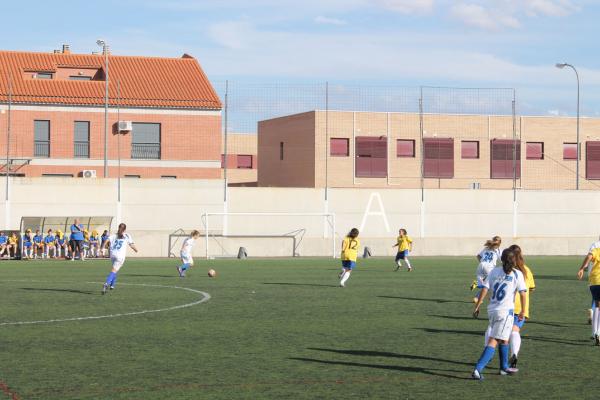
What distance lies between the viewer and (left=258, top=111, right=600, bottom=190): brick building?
65.9m

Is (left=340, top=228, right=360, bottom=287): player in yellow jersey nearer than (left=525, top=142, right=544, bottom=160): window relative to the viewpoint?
Yes

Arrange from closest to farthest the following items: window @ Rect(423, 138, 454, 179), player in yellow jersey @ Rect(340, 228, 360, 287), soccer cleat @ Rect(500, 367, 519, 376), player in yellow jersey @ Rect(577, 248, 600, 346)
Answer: soccer cleat @ Rect(500, 367, 519, 376), player in yellow jersey @ Rect(577, 248, 600, 346), player in yellow jersey @ Rect(340, 228, 360, 287), window @ Rect(423, 138, 454, 179)

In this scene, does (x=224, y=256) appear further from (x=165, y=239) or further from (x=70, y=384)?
(x=70, y=384)

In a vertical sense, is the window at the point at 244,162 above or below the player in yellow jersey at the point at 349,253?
above

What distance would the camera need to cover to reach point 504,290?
41.5 feet

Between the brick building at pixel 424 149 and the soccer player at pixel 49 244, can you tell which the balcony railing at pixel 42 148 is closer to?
the soccer player at pixel 49 244

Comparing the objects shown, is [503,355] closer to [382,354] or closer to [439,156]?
[382,354]

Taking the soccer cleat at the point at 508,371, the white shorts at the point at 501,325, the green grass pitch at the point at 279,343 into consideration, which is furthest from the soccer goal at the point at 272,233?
the white shorts at the point at 501,325

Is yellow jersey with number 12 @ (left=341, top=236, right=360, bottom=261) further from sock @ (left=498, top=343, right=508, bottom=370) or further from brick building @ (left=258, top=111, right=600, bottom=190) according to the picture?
brick building @ (left=258, top=111, right=600, bottom=190)

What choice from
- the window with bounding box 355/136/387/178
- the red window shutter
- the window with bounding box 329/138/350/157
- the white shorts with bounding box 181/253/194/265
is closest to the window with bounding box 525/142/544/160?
the red window shutter

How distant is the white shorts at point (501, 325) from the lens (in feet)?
40.7

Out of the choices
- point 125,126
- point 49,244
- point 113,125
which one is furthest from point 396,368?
point 113,125

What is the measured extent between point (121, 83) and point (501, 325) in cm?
4984

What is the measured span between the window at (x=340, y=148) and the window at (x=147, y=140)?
542 inches
